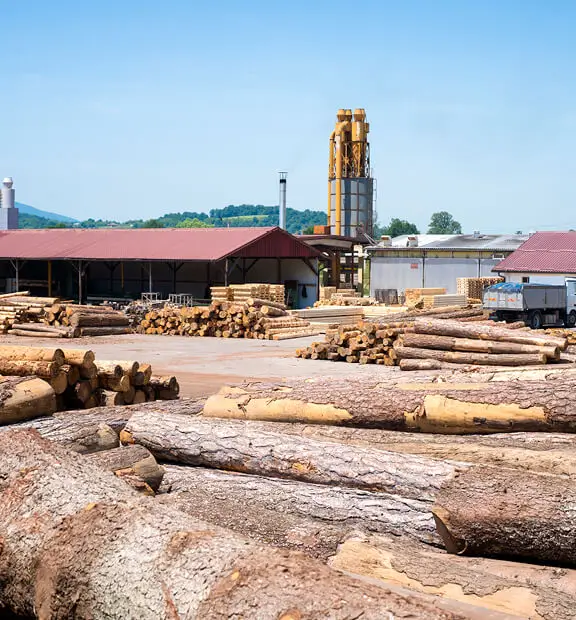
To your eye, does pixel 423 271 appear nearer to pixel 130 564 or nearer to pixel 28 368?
pixel 28 368

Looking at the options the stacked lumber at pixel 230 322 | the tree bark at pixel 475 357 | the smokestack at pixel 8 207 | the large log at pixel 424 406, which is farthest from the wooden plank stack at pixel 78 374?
the smokestack at pixel 8 207

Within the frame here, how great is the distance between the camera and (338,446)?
7.98 m

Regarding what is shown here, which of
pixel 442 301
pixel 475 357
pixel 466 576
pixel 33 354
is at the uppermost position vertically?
pixel 442 301

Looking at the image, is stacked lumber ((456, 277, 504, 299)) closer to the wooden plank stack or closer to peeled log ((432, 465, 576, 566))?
the wooden plank stack

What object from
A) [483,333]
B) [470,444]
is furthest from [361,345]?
[470,444]

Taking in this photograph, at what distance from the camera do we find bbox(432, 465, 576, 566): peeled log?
6234 mm

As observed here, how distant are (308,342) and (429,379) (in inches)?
608

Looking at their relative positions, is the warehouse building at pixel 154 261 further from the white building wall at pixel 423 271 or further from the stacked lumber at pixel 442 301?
the white building wall at pixel 423 271

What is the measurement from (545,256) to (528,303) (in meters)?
13.2

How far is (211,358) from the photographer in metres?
24.2

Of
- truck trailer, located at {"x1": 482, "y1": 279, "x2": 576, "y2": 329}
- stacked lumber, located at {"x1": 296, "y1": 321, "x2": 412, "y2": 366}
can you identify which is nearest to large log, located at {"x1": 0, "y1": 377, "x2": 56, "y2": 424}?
stacked lumber, located at {"x1": 296, "y1": 321, "x2": 412, "y2": 366}

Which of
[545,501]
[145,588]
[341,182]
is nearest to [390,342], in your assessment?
[545,501]

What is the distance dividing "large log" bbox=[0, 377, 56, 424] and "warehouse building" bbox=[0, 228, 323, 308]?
26.9 m

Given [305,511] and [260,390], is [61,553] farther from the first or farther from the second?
[260,390]
